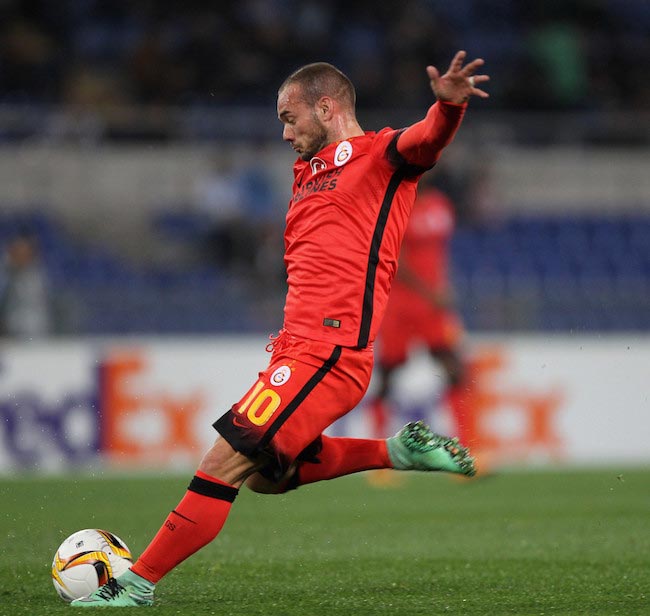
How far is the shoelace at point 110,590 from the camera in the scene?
15.3ft

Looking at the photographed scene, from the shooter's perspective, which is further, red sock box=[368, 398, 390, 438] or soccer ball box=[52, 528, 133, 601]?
red sock box=[368, 398, 390, 438]

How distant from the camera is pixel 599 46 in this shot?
59.4 ft

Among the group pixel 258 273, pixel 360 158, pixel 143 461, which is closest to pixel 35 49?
pixel 258 273

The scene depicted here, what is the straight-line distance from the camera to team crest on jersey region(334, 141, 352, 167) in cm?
493

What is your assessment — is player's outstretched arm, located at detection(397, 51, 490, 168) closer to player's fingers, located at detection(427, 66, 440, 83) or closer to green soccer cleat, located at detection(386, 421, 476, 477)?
player's fingers, located at detection(427, 66, 440, 83)

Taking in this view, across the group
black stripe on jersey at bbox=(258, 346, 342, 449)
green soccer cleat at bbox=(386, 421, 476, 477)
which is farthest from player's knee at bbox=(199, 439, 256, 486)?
green soccer cleat at bbox=(386, 421, 476, 477)

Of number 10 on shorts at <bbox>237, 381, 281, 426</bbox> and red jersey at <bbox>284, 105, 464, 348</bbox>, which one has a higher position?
red jersey at <bbox>284, 105, 464, 348</bbox>

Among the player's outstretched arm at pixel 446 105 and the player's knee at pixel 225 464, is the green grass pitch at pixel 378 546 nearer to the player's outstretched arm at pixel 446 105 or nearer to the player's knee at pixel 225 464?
the player's knee at pixel 225 464

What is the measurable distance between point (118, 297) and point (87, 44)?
617 centimetres

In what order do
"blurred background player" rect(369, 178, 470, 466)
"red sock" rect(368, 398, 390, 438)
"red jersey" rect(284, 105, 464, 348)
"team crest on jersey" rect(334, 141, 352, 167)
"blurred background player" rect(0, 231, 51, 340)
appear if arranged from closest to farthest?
Answer: "red jersey" rect(284, 105, 464, 348) < "team crest on jersey" rect(334, 141, 352, 167) < "blurred background player" rect(369, 178, 470, 466) < "red sock" rect(368, 398, 390, 438) < "blurred background player" rect(0, 231, 51, 340)

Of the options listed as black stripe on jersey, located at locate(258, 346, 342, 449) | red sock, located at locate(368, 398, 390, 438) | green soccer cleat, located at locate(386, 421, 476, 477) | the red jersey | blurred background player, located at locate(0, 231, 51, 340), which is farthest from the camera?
blurred background player, located at locate(0, 231, 51, 340)

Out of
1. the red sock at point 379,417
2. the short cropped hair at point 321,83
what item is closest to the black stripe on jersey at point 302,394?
the short cropped hair at point 321,83

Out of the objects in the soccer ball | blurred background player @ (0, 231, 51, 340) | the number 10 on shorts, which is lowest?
the soccer ball

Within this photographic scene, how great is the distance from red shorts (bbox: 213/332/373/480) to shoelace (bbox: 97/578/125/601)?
66 cm
